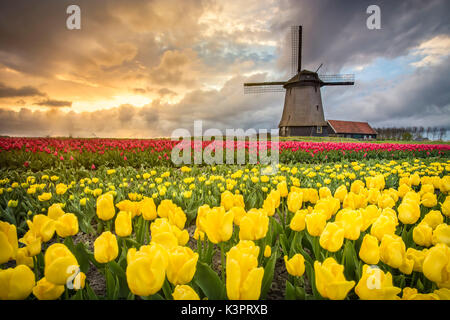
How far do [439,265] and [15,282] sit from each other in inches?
67.0

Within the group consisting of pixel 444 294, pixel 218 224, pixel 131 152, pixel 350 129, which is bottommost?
pixel 444 294

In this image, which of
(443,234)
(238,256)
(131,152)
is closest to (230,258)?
(238,256)

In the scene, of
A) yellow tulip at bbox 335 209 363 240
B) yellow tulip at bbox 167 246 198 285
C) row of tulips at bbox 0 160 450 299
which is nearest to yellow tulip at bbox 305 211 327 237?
row of tulips at bbox 0 160 450 299

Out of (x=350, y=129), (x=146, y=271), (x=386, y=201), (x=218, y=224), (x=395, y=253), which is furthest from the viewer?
(x=350, y=129)

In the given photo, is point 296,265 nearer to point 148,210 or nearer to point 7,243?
point 148,210

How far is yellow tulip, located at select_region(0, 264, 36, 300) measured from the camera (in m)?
0.84

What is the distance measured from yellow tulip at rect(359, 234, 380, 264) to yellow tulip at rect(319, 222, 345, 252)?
0.11 m

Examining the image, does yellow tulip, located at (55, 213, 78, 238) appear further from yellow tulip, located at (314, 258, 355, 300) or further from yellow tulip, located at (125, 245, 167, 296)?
yellow tulip, located at (314, 258, 355, 300)

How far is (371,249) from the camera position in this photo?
3.71 ft

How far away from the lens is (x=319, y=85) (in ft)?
89.0

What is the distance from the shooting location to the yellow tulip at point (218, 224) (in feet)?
3.91
